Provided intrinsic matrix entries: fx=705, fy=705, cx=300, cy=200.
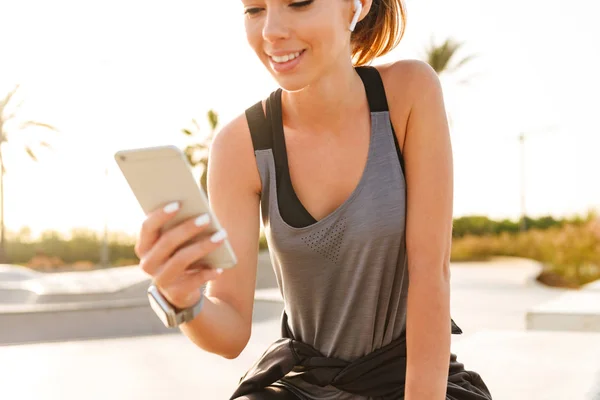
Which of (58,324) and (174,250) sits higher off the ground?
(174,250)

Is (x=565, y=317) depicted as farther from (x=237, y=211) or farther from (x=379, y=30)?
(x=237, y=211)

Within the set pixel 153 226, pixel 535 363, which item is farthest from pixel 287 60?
pixel 535 363

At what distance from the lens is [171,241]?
1.53m

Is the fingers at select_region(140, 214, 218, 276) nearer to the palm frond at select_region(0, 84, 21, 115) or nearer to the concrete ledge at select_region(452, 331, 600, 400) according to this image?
the concrete ledge at select_region(452, 331, 600, 400)

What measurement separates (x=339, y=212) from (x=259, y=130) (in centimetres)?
38

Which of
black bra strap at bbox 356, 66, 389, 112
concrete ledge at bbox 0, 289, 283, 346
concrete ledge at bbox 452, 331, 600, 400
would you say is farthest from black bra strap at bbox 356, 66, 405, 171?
concrete ledge at bbox 0, 289, 283, 346

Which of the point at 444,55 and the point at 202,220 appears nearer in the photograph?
the point at 202,220

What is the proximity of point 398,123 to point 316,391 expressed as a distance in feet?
2.75

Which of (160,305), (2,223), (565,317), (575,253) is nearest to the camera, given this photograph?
(160,305)

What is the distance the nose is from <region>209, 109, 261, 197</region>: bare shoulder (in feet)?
1.08

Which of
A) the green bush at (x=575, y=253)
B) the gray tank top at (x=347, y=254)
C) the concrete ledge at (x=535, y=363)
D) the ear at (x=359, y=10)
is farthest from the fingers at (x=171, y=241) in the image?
the green bush at (x=575, y=253)

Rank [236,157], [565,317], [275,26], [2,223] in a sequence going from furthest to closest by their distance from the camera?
[2,223], [565,317], [236,157], [275,26]

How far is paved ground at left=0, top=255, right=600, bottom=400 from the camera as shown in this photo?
175 inches

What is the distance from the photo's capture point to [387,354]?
2.05 metres
